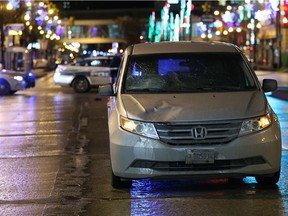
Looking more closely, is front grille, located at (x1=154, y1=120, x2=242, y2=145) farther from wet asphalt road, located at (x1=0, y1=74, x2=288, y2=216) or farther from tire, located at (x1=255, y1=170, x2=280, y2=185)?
tire, located at (x1=255, y1=170, x2=280, y2=185)

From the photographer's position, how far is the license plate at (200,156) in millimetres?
5824

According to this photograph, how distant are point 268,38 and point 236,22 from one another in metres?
4.39

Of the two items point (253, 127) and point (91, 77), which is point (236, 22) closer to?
point (91, 77)

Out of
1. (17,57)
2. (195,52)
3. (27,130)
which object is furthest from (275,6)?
(195,52)

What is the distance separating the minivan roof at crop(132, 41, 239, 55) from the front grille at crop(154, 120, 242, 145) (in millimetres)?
1646

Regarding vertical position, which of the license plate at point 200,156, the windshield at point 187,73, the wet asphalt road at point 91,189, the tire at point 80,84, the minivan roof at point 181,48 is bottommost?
the tire at point 80,84

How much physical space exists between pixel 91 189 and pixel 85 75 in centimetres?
1731

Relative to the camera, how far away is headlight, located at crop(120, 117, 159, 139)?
5914mm

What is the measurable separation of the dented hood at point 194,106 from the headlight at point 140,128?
0.06 metres

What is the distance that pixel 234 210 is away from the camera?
5.56 meters

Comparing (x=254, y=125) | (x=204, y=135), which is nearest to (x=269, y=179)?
(x=254, y=125)

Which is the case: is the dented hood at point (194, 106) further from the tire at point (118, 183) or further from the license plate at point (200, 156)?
the tire at point (118, 183)

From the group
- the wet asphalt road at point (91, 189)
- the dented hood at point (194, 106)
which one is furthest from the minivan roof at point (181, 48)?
the wet asphalt road at point (91, 189)

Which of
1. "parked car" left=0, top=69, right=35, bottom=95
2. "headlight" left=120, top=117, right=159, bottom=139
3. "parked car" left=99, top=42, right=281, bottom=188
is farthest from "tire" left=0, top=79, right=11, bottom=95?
"headlight" left=120, top=117, right=159, bottom=139
